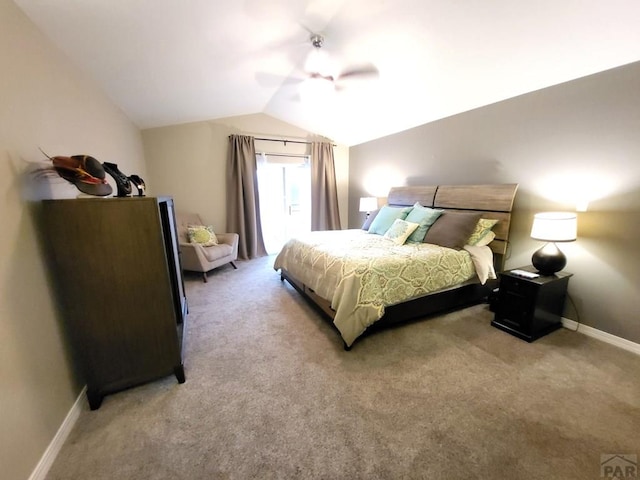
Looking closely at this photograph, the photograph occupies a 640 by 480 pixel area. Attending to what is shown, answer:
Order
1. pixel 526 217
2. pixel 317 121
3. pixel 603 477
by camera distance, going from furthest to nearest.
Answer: pixel 317 121 < pixel 526 217 < pixel 603 477

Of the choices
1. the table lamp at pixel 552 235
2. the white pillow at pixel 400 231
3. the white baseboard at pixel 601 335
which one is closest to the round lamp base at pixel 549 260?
the table lamp at pixel 552 235

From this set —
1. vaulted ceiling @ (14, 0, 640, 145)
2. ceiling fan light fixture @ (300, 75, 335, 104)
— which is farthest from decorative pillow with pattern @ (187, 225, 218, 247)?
ceiling fan light fixture @ (300, 75, 335, 104)

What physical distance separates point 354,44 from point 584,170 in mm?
2297

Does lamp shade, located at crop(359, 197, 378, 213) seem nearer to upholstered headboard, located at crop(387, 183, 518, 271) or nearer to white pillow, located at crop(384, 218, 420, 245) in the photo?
upholstered headboard, located at crop(387, 183, 518, 271)

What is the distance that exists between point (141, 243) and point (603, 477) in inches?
101

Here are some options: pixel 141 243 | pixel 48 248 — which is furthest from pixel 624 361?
pixel 48 248

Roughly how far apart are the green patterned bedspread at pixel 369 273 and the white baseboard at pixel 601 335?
881 mm

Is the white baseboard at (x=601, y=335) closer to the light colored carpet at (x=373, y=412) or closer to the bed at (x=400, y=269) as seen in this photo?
the light colored carpet at (x=373, y=412)

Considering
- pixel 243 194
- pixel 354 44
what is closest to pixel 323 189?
pixel 243 194

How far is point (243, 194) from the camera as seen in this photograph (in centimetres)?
461

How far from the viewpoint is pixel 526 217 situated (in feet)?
8.57

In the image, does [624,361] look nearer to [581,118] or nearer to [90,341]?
[581,118]

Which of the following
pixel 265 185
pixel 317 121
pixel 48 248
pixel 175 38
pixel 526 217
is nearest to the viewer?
pixel 48 248

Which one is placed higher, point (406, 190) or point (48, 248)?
point (406, 190)
